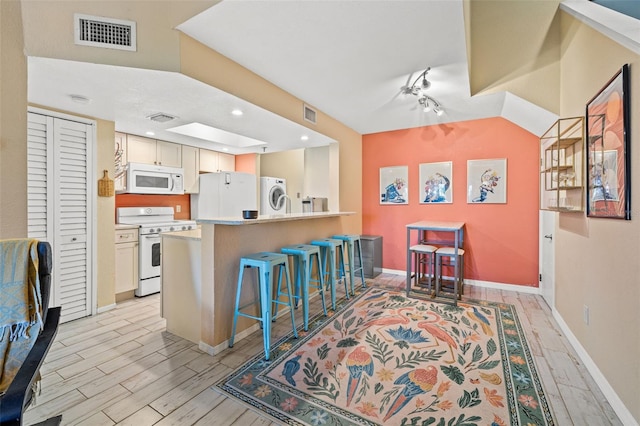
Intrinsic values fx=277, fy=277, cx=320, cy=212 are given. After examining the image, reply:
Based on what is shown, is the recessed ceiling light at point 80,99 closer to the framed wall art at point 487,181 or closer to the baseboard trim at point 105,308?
the baseboard trim at point 105,308

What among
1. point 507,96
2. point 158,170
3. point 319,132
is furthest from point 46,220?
point 507,96

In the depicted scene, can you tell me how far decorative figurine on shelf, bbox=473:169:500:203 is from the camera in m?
3.96

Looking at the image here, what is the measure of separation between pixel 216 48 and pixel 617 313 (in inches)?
128

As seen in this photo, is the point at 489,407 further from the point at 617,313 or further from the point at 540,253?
the point at 540,253

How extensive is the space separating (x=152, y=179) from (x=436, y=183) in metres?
4.27

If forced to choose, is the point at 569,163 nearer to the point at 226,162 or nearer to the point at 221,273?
the point at 221,273

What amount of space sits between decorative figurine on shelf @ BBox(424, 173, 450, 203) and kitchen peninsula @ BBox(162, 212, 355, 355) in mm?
2678

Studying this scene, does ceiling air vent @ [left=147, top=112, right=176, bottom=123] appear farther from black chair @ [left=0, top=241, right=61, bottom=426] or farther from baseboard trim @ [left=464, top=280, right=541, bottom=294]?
baseboard trim @ [left=464, top=280, right=541, bottom=294]

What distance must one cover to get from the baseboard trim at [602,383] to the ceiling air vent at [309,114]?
3.37 metres

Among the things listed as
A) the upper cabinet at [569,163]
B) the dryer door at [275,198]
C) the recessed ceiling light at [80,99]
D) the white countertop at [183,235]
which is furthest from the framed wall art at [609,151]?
the dryer door at [275,198]

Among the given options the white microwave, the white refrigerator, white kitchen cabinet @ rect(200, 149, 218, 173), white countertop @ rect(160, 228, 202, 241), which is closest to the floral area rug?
white countertop @ rect(160, 228, 202, 241)

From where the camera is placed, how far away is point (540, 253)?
3.68 meters

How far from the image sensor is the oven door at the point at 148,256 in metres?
3.65

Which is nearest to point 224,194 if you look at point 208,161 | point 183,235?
point 208,161
